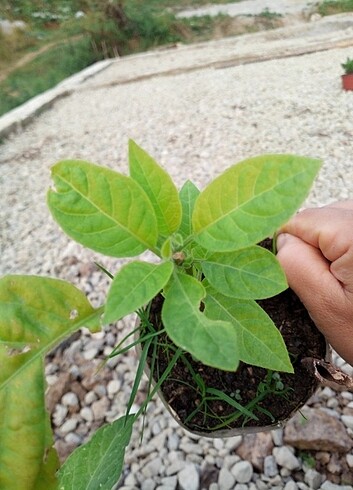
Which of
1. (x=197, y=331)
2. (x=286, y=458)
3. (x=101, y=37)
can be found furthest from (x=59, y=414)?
(x=101, y=37)

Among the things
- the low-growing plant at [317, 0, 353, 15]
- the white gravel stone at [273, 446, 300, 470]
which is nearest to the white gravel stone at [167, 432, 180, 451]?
the white gravel stone at [273, 446, 300, 470]

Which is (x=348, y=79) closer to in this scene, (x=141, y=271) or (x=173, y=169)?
(x=173, y=169)

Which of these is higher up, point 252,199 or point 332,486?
point 252,199

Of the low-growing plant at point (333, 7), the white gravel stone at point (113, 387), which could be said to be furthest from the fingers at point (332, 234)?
the low-growing plant at point (333, 7)

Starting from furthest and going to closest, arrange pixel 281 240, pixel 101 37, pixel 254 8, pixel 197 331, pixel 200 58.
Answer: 1. pixel 254 8
2. pixel 101 37
3. pixel 200 58
4. pixel 281 240
5. pixel 197 331

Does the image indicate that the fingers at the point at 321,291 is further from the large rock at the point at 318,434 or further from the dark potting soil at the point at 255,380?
the large rock at the point at 318,434

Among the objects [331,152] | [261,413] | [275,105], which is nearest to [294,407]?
[261,413]
